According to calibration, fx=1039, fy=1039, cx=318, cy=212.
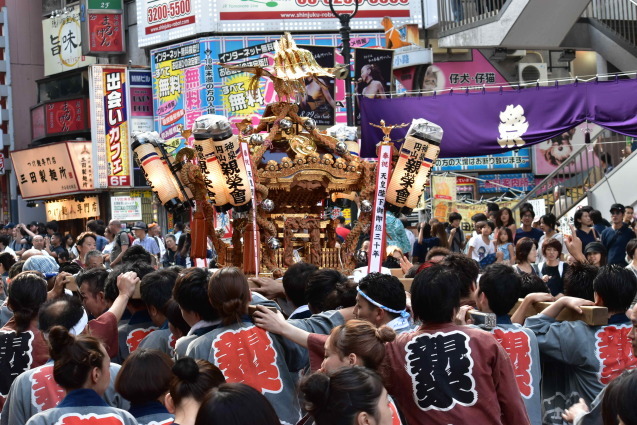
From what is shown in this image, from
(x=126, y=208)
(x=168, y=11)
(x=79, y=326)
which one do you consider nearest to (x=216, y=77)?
(x=168, y=11)

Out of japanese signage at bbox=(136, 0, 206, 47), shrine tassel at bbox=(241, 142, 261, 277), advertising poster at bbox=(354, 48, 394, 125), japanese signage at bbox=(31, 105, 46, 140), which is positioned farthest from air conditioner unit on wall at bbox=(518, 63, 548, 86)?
shrine tassel at bbox=(241, 142, 261, 277)

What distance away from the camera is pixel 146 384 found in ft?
14.3

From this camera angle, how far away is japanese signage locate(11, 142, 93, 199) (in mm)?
30219

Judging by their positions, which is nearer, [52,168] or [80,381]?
[80,381]

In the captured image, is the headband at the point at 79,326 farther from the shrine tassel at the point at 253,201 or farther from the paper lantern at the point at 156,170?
the paper lantern at the point at 156,170

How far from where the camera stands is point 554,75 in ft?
83.9

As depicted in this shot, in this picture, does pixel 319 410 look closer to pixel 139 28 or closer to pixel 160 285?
pixel 160 285

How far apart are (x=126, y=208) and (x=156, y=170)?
19427 mm

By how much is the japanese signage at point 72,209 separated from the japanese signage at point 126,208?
164 cm

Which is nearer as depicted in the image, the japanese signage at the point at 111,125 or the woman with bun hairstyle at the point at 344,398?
the woman with bun hairstyle at the point at 344,398

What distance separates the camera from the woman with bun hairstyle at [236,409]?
3209mm

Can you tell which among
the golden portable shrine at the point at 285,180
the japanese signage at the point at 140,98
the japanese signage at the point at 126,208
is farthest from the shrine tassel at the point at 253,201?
the japanese signage at the point at 126,208

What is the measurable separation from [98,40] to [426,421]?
1071 inches

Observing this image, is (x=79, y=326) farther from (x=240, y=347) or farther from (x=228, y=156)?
(x=228, y=156)
